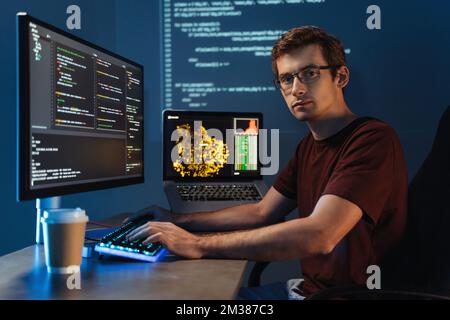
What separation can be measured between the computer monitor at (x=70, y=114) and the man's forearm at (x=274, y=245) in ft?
1.37

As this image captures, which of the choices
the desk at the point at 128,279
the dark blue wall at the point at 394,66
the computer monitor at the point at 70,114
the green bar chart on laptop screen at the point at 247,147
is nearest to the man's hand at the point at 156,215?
the computer monitor at the point at 70,114

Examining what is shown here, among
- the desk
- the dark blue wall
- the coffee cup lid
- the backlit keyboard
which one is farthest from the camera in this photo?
the dark blue wall

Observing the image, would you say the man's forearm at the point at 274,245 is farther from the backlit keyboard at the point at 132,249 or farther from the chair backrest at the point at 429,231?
the chair backrest at the point at 429,231

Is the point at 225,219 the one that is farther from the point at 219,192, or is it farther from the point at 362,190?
the point at 362,190

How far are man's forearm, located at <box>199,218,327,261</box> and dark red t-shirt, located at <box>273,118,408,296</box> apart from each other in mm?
131

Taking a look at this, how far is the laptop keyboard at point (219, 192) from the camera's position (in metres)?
1.76

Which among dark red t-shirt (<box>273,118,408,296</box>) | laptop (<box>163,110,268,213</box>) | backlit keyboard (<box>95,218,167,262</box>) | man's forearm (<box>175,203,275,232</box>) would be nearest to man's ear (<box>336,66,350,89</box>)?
dark red t-shirt (<box>273,118,408,296</box>)

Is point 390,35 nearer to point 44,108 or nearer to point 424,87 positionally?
point 424,87

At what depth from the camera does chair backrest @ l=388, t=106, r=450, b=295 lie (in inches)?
42.2

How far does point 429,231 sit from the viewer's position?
115cm

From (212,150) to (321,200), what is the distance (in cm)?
87

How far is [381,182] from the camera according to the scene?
3.76ft

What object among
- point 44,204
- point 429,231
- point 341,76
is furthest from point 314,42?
point 44,204

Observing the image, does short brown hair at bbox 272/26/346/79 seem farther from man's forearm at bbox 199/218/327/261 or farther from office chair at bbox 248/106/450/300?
man's forearm at bbox 199/218/327/261
